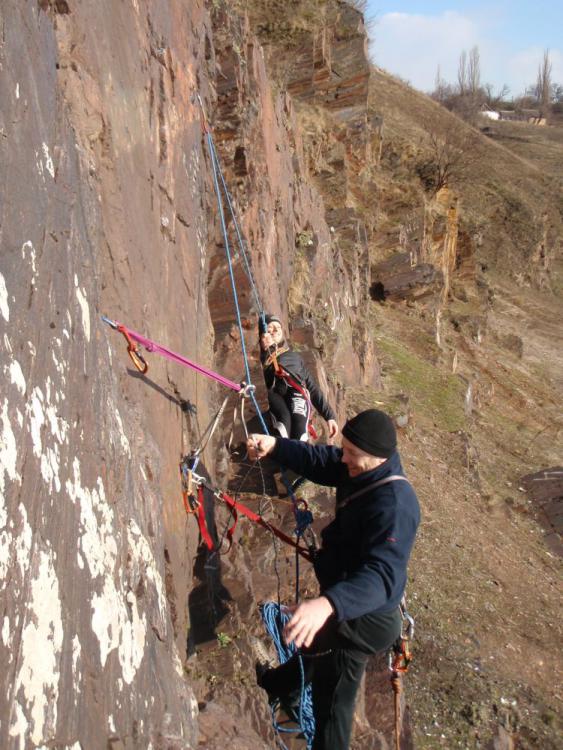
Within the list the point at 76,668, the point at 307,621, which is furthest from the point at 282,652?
the point at 76,668

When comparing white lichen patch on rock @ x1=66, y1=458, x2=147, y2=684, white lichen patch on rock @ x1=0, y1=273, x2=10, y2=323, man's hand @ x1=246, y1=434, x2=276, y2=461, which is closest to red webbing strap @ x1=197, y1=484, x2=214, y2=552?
man's hand @ x1=246, y1=434, x2=276, y2=461

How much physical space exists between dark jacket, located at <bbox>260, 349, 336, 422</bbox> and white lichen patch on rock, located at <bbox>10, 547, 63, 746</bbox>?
4480 mm

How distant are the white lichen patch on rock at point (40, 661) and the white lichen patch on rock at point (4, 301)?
81 centimetres

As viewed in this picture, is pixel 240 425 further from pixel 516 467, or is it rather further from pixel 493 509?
pixel 516 467

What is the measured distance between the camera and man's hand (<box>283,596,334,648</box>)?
2.93m

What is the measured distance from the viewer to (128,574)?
313 cm

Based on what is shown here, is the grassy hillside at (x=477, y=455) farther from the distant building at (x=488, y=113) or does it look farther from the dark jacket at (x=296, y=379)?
the distant building at (x=488, y=113)

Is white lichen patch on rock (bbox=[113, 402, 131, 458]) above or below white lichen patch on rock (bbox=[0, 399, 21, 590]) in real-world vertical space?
below

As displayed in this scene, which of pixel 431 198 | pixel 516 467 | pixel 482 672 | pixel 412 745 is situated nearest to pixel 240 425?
pixel 412 745

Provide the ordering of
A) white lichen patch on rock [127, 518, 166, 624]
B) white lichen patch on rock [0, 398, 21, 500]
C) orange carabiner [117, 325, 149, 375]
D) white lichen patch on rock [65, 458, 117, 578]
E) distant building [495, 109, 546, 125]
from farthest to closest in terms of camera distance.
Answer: distant building [495, 109, 546, 125] < orange carabiner [117, 325, 149, 375] < white lichen patch on rock [127, 518, 166, 624] < white lichen patch on rock [65, 458, 117, 578] < white lichen patch on rock [0, 398, 21, 500]

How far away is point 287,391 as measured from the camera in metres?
6.86

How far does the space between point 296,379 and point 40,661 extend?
472 centimetres

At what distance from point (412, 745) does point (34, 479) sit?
464 cm

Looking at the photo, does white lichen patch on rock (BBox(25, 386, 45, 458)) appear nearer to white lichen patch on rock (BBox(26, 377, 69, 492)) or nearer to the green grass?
white lichen patch on rock (BBox(26, 377, 69, 492))
